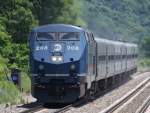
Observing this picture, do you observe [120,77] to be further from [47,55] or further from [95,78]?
[47,55]

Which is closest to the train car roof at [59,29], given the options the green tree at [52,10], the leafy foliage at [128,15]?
the green tree at [52,10]

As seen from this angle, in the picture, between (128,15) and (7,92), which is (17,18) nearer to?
(7,92)

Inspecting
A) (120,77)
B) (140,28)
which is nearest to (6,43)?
(120,77)

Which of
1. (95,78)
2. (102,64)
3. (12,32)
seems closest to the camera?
(95,78)

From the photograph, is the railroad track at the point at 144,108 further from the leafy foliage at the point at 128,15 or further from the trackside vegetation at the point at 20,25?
the leafy foliage at the point at 128,15

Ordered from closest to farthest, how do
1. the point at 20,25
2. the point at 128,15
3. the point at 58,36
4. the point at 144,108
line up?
1. the point at 144,108
2. the point at 58,36
3. the point at 20,25
4. the point at 128,15

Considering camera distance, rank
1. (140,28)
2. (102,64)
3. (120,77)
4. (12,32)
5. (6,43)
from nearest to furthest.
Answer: (102,64) → (6,43) → (12,32) → (120,77) → (140,28)

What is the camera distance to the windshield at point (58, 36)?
74.3 feet

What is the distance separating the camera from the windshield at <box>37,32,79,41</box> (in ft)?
74.3

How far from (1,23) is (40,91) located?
12918 millimetres

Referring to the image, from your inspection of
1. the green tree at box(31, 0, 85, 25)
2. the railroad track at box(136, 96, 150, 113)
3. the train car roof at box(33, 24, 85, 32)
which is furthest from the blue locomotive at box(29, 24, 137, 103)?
the green tree at box(31, 0, 85, 25)

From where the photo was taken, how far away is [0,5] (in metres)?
36.8

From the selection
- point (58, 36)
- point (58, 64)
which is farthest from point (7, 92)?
point (58, 36)

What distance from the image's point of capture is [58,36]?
74.4 ft
